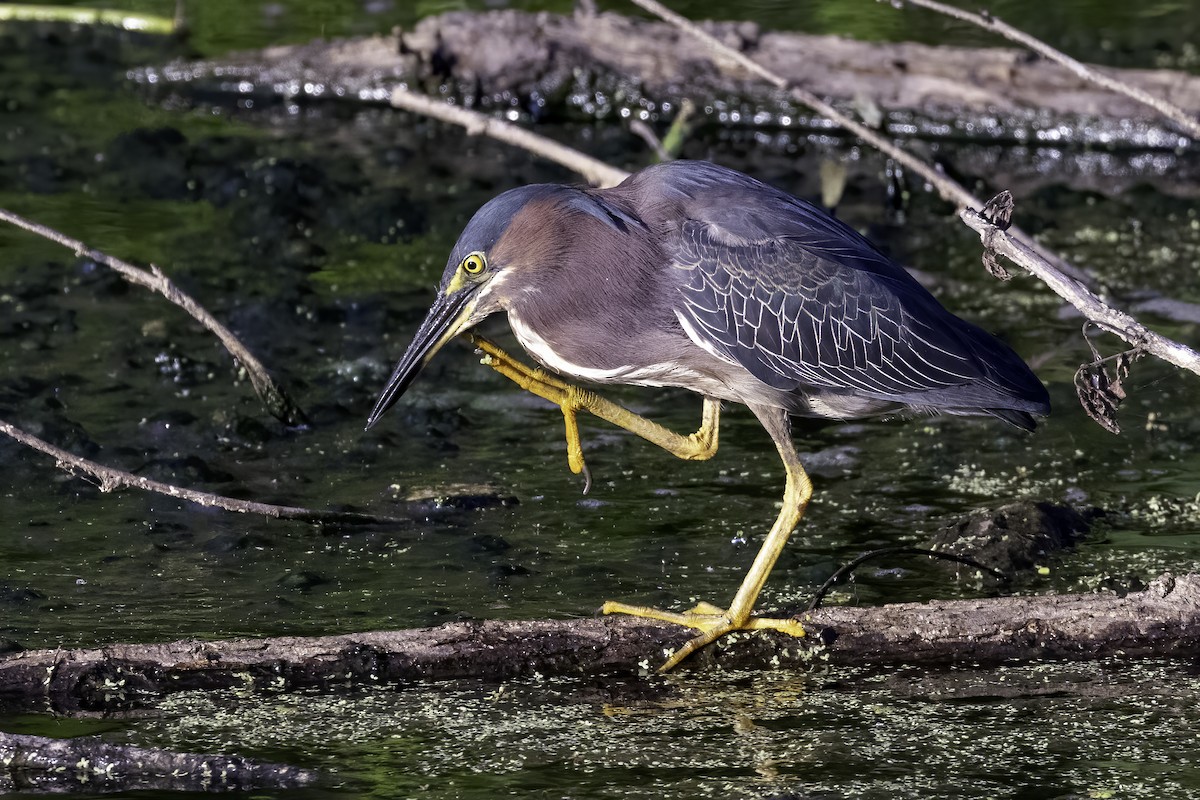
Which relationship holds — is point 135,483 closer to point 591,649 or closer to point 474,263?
point 474,263

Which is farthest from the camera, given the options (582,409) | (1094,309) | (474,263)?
(582,409)

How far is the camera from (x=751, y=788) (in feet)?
11.1

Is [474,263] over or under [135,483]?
over

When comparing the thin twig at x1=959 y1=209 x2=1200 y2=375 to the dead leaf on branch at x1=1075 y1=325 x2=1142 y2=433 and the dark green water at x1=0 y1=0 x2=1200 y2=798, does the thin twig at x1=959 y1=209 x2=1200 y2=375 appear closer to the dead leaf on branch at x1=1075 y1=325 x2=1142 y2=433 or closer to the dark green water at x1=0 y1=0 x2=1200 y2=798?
the dead leaf on branch at x1=1075 y1=325 x2=1142 y2=433

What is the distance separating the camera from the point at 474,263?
425 cm

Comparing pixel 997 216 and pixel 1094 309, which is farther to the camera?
pixel 997 216

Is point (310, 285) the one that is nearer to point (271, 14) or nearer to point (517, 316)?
point (517, 316)

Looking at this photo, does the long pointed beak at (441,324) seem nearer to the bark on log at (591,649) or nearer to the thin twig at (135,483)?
the thin twig at (135,483)

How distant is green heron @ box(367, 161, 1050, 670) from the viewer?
425 cm

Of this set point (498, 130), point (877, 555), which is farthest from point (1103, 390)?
point (498, 130)

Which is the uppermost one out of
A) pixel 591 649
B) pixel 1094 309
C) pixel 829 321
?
pixel 1094 309

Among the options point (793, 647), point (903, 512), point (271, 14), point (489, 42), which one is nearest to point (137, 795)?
point (793, 647)

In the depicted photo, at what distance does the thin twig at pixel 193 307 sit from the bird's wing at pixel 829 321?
1.29 metres

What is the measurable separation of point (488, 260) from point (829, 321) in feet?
2.98
